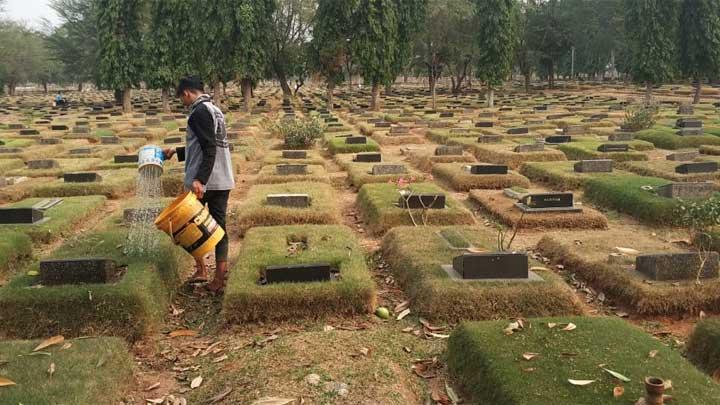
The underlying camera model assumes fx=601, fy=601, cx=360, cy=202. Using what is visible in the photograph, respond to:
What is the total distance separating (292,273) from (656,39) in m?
30.6

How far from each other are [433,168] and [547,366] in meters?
9.52

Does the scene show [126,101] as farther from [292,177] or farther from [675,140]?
[675,140]

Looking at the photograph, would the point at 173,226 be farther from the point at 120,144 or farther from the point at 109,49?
the point at 109,49

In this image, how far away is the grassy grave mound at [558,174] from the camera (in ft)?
36.6

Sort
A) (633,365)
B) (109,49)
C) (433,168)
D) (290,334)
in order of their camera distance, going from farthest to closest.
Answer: (109,49) < (433,168) < (290,334) < (633,365)

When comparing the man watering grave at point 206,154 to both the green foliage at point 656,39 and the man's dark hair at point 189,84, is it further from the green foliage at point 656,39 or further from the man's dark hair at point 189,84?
the green foliage at point 656,39

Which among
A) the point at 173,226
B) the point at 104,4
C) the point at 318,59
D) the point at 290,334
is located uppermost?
the point at 104,4

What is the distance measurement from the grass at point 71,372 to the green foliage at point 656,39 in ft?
104

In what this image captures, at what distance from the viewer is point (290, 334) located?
4820mm

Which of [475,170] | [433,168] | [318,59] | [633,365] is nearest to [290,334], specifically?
[633,365]

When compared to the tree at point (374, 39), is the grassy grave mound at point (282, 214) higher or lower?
lower

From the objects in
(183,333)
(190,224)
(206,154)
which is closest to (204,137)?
(206,154)

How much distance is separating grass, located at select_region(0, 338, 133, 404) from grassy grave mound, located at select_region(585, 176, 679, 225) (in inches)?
284

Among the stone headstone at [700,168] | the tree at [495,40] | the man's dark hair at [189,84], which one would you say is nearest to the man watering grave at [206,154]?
the man's dark hair at [189,84]
